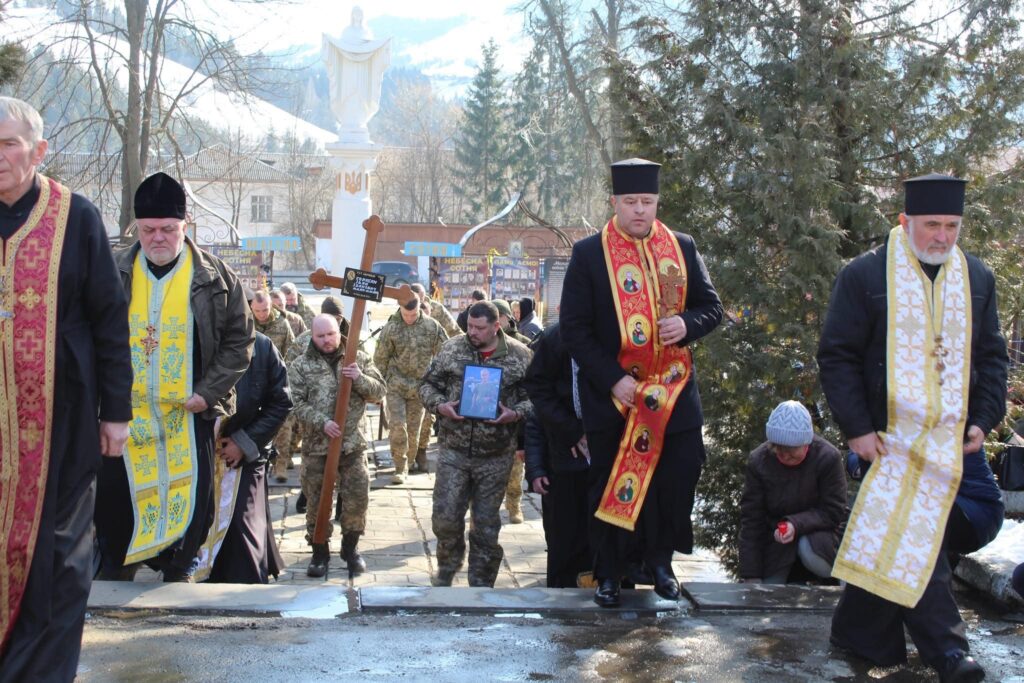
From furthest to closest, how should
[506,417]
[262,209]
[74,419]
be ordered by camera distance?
[262,209], [506,417], [74,419]

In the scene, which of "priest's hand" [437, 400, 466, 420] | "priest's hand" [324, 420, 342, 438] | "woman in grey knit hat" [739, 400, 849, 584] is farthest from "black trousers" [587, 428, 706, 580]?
"priest's hand" [324, 420, 342, 438]

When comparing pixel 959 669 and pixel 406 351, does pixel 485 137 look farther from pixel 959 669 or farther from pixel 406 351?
pixel 959 669

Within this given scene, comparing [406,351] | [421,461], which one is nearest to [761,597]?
[406,351]

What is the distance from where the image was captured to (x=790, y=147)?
7.71m

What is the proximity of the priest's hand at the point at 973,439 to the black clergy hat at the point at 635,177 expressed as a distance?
169cm

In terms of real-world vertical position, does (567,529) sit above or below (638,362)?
below

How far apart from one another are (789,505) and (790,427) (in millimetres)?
515

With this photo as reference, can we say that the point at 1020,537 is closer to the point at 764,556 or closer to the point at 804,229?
the point at 764,556

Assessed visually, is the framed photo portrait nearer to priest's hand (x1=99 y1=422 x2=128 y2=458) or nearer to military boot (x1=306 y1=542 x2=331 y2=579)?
military boot (x1=306 y1=542 x2=331 y2=579)

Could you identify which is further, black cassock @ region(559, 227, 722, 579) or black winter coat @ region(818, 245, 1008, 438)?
black cassock @ region(559, 227, 722, 579)

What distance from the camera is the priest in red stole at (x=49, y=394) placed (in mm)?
3986

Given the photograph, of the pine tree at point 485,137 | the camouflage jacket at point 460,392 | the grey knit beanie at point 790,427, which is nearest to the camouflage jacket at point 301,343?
the camouflage jacket at point 460,392

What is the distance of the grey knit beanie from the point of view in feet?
21.7

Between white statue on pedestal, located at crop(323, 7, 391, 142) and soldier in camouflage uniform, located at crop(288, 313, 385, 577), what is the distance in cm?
2031
